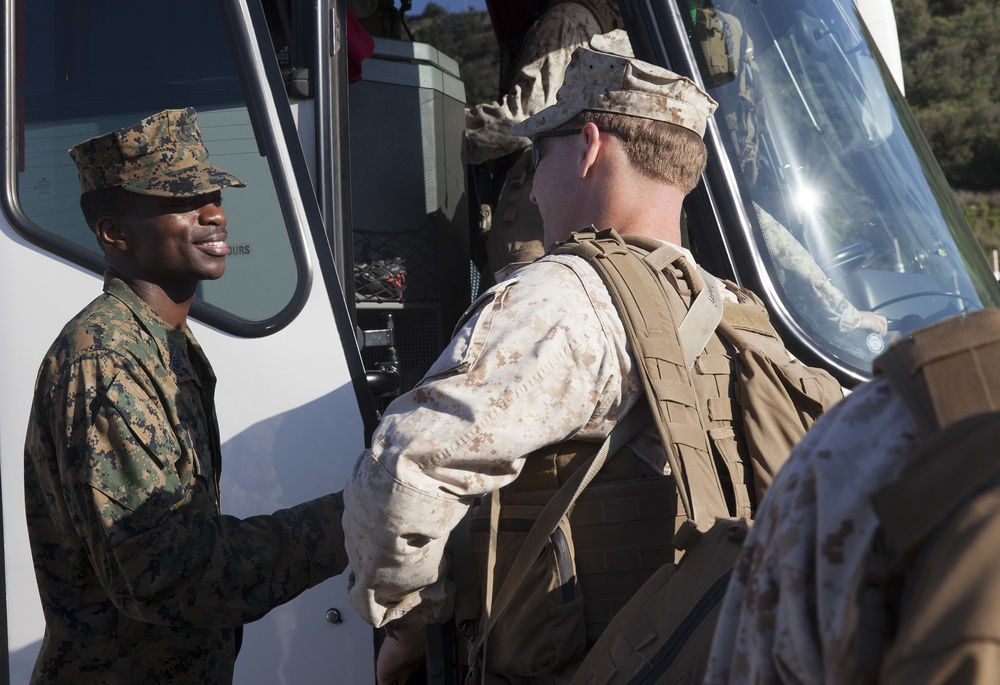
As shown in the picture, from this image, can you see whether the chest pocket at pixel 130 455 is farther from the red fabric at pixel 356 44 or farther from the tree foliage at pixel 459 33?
the tree foliage at pixel 459 33

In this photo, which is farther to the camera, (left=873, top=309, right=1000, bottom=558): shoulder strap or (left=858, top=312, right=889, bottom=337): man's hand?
(left=858, top=312, right=889, bottom=337): man's hand

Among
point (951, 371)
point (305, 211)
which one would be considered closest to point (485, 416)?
point (951, 371)

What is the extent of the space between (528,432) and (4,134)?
1519 mm

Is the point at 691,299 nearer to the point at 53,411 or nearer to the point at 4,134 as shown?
Result: the point at 53,411

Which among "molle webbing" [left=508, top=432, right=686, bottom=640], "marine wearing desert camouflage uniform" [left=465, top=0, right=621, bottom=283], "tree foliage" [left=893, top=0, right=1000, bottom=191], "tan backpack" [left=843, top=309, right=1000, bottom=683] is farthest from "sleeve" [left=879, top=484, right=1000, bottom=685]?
"tree foliage" [left=893, top=0, right=1000, bottom=191]

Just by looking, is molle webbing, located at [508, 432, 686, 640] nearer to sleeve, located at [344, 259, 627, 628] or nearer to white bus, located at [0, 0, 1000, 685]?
sleeve, located at [344, 259, 627, 628]

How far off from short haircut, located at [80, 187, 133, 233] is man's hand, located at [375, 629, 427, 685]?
0.88 metres

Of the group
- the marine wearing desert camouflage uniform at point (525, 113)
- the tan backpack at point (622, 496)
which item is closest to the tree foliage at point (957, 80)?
the marine wearing desert camouflage uniform at point (525, 113)

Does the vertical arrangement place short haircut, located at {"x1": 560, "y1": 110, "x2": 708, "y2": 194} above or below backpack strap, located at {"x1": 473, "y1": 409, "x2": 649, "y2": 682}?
above

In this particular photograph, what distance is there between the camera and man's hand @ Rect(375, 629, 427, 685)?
5.70 ft

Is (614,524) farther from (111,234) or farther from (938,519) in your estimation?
(111,234)

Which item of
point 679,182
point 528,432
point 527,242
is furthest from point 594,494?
point 527,242

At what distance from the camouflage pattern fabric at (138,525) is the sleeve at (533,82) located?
147 cm

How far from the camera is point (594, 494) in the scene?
1507mm
